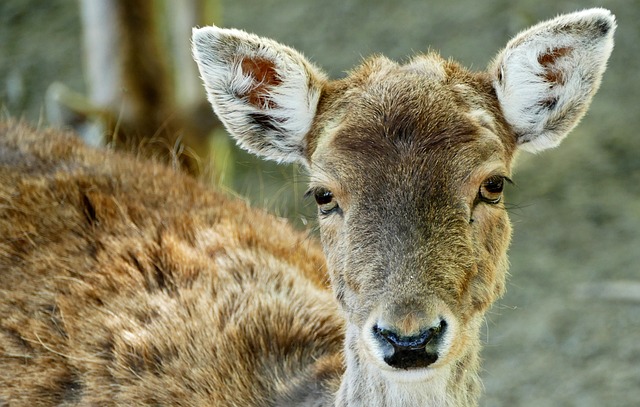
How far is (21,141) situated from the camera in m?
5.52

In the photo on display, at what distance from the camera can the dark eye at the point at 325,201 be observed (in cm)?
391

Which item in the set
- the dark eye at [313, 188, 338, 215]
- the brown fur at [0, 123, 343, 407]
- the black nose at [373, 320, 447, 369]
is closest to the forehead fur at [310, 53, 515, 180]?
the dark eye at [313, 188, 338, 215]

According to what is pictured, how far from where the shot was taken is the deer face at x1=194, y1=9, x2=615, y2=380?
356 centimetres

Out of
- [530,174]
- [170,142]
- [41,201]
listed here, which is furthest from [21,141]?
[530,174]

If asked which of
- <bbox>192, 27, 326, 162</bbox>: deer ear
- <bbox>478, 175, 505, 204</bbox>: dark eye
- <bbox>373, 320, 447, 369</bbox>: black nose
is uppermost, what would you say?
<bbox>192, 27, 326, 162</bbox>: deer ear

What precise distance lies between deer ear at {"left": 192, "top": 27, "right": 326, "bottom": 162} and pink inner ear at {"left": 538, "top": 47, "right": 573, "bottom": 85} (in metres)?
0.91

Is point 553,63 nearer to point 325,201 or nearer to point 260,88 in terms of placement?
point 325,201

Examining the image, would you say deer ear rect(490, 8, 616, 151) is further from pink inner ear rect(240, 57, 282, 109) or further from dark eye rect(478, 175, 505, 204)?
pink inner ear rect(240, 57, 282, 109)

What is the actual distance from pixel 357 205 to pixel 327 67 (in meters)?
6.89

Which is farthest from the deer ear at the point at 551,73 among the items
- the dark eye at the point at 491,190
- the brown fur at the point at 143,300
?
the brown fur at the point at 143,300

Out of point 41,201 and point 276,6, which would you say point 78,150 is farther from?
point 276,6

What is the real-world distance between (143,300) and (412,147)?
1.62 metres

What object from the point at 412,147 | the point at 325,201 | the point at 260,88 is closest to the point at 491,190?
the point at 412,147

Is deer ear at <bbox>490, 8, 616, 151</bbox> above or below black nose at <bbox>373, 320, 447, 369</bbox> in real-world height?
above
